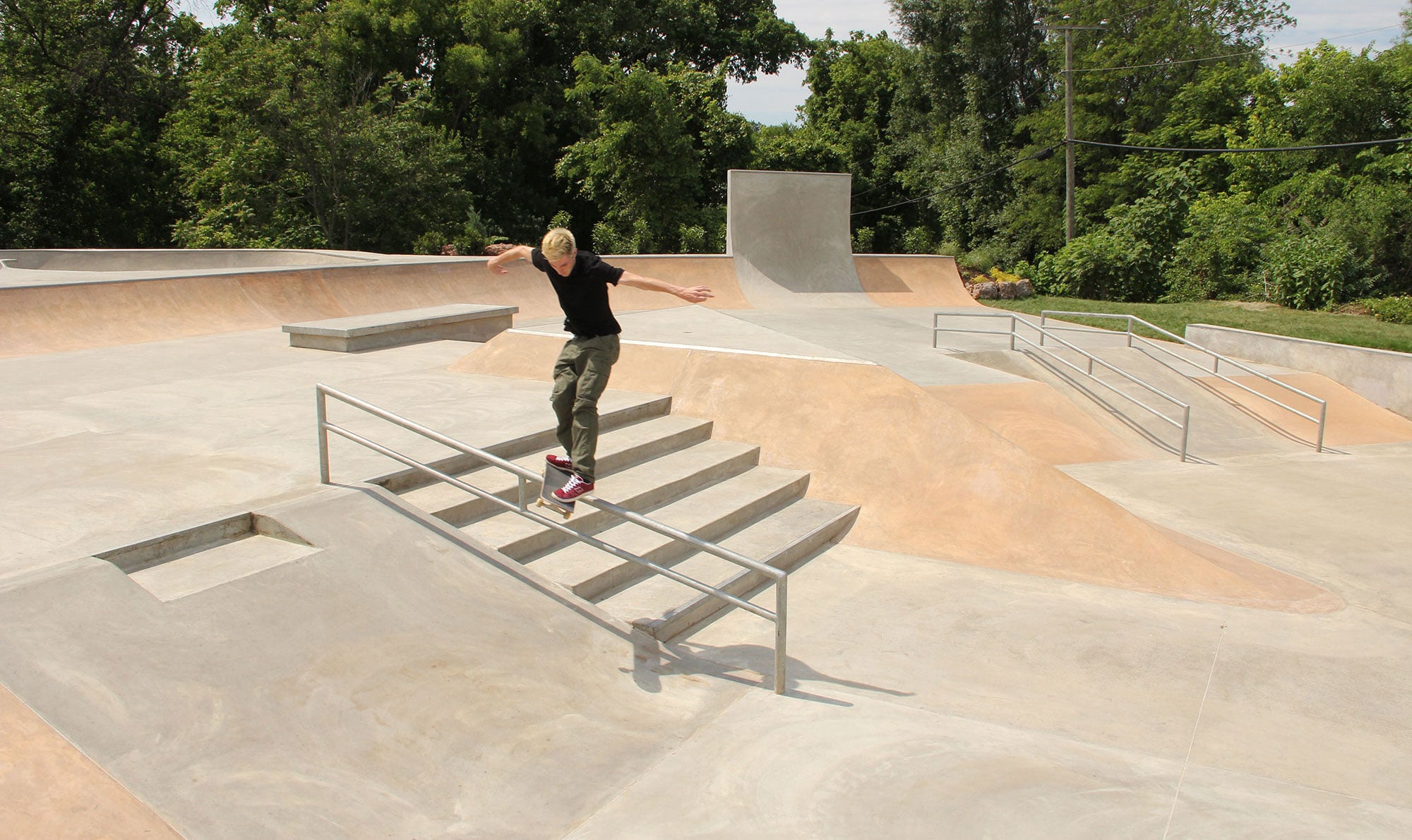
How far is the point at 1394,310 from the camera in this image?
19.2 metres

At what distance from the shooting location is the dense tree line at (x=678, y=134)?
79.7 ft

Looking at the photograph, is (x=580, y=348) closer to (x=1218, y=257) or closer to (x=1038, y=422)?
(x=1038, y=422)

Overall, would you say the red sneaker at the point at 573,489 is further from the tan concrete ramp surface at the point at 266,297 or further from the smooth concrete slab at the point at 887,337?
the tan concrete ramp surface at the point at 266,297

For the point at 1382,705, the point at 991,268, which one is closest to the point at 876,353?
the point at 1382,705

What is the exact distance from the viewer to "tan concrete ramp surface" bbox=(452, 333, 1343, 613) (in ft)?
21.7

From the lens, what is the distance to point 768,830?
326 centimetres

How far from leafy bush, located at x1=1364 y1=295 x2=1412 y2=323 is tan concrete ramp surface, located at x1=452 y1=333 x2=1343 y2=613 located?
15862mm

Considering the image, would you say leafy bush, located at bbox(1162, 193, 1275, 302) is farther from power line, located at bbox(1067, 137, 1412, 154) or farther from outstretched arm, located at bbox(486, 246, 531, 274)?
outstretched arm, located at bbox(486, 246, 531, 274)

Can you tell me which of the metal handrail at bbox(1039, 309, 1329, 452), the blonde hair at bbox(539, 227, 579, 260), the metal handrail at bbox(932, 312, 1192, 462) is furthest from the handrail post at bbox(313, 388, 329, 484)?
the metal handrail at bbox(1039, 309, 1329, 452)

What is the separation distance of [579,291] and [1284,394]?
38.7 ft

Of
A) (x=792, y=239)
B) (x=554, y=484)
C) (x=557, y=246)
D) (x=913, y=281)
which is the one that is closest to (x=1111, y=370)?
(x=913, y=281)

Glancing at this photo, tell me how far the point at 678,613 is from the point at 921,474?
308 centimetres

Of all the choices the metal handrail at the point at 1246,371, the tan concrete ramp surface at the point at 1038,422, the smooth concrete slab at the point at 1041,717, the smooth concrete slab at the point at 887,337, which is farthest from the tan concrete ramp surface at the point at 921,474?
the metal handrail at the point at 1246,371

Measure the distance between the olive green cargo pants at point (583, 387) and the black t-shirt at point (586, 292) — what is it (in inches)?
2.6
